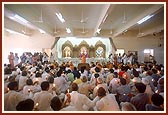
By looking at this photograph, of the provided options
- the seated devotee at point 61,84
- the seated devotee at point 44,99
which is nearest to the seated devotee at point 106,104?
the seated devotee at point 44,99

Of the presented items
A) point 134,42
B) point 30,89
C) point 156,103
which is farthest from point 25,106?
point 134,42

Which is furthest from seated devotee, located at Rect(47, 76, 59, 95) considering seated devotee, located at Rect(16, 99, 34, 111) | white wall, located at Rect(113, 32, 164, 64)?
white wall, located at Rect(113, 32, 164, 64)

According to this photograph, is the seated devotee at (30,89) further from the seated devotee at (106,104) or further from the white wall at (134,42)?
the white wall at (134,42)

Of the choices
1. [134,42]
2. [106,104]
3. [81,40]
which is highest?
[81,40]

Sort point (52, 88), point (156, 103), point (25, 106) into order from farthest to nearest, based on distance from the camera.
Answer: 1. point (52, 88)
2. point (156, 103)
3. point (25, 106)

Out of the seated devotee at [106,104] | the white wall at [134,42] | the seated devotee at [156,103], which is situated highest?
the white wall at [134,42]

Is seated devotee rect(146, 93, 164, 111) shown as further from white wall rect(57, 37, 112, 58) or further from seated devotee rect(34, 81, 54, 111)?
white wall rect(57, 37, 112, 58)

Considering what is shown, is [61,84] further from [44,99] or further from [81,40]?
[81,40]

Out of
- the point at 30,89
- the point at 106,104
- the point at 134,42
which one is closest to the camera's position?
the point at 106,104

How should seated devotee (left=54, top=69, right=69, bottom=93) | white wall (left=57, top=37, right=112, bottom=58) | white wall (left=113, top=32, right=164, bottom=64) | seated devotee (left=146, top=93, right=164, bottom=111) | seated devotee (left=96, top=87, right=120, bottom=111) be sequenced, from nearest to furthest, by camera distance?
seated devotee (left=146, top=93, right=164, bottom=111)
seated devotee (left=96, top=87, right=120, bottom=111)
seated devotee (left=54, top=69, right=69, bottom=93)
white wall (left=113, top=32, right=164, bottom=64)
white wall (left=57, top=37, right=112, bottom=58)

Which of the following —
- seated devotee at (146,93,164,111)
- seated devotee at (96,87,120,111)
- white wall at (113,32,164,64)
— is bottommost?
seated devotee at (96,87,120,111)

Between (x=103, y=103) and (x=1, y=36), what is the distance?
183 cm

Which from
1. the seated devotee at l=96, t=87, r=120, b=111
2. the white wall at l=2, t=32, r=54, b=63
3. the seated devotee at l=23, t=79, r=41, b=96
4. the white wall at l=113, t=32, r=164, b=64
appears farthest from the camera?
the white wall at l=113, t=32, r=164, b=64

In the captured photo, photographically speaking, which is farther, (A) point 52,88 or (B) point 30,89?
(A) point 52,88
